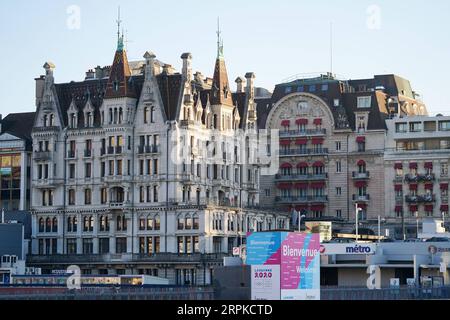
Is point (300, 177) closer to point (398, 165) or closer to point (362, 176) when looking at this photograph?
point (362, 176)

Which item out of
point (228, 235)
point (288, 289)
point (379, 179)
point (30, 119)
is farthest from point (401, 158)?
point (288, 289)

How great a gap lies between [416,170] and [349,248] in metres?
51.2

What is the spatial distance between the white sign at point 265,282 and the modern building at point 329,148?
95189mm

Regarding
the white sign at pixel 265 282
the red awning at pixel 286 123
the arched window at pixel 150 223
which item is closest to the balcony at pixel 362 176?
the red awning at pixel 286 123

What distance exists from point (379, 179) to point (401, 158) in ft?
15.0

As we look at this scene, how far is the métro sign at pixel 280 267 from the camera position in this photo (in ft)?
200

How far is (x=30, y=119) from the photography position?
156125mm

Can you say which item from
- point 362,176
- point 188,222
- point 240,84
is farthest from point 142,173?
point 362,176

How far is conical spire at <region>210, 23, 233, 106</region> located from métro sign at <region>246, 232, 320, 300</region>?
78.2m

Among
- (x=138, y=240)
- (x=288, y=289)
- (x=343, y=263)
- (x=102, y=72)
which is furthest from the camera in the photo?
(x=102, y=72)

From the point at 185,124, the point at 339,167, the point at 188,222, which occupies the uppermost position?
the point at 185,124

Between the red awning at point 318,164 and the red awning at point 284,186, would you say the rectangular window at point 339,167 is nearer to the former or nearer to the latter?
the red awning at point 318,164

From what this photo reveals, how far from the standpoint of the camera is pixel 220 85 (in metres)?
141

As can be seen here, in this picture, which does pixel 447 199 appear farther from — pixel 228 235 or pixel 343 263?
pixel 343 263
